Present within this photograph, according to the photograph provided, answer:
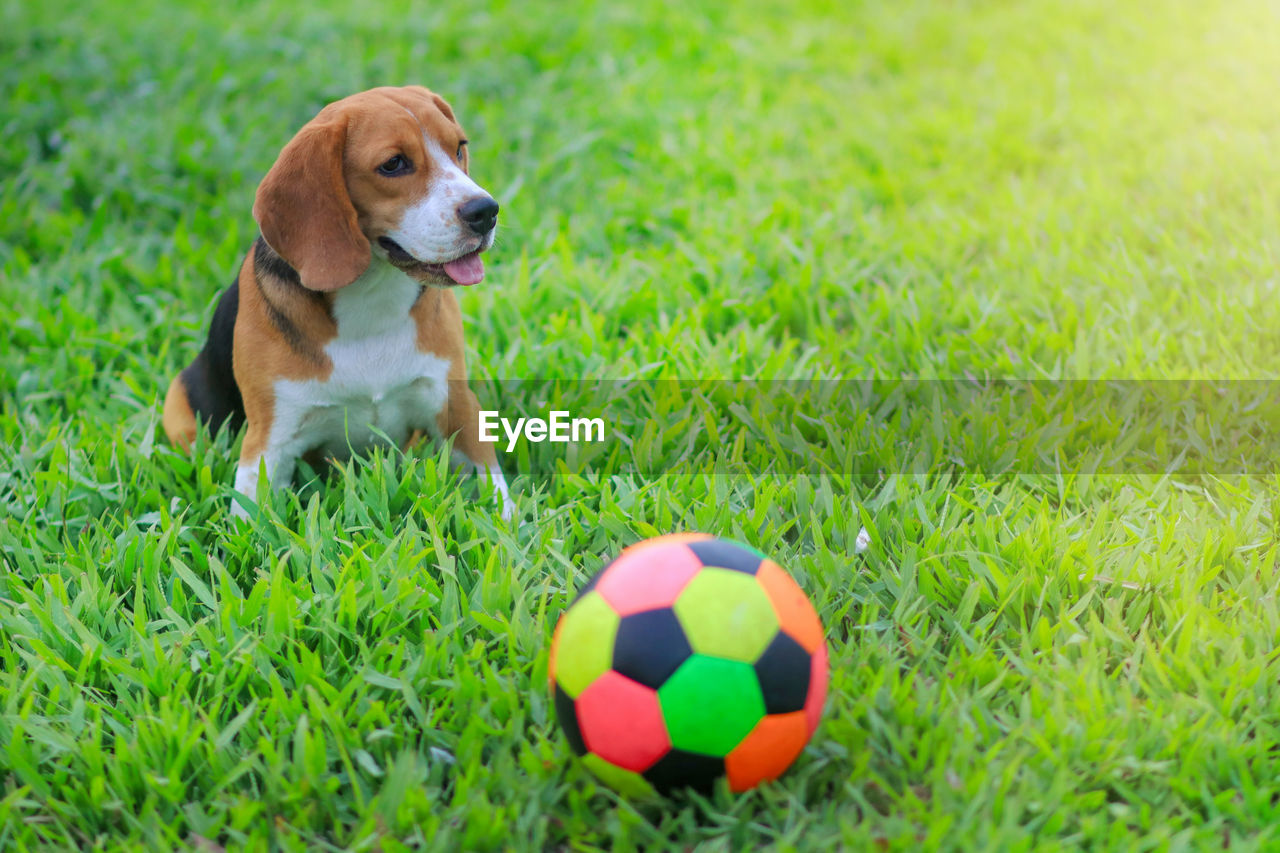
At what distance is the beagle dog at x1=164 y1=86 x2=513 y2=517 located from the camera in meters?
3.15

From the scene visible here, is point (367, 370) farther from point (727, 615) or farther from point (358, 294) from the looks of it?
point (727, 615)

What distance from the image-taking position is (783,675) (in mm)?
2201

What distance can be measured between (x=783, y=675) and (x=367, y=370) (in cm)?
177

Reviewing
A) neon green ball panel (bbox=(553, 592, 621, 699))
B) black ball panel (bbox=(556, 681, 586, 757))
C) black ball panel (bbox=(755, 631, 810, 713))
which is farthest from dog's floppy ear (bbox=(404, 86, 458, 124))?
black ball panel (bbox=(755, 631, 810, 713))

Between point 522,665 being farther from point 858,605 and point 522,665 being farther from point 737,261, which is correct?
point 737,261

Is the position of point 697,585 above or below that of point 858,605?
above

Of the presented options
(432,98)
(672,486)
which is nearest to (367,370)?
(432,98)

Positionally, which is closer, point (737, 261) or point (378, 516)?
point (378, 516)

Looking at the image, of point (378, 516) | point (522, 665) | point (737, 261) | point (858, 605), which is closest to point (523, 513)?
point (378, 516)

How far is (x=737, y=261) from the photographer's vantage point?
5172 millimetres

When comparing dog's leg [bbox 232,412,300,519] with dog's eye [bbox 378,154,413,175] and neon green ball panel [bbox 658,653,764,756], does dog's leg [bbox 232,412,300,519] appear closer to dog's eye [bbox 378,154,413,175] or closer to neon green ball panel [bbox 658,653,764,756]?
dog's eye [bbox 378,154,413,175]

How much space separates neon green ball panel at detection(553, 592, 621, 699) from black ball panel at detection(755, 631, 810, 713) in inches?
12.4

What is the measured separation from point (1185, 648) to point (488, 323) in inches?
119

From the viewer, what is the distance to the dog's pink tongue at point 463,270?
10.7 ft
